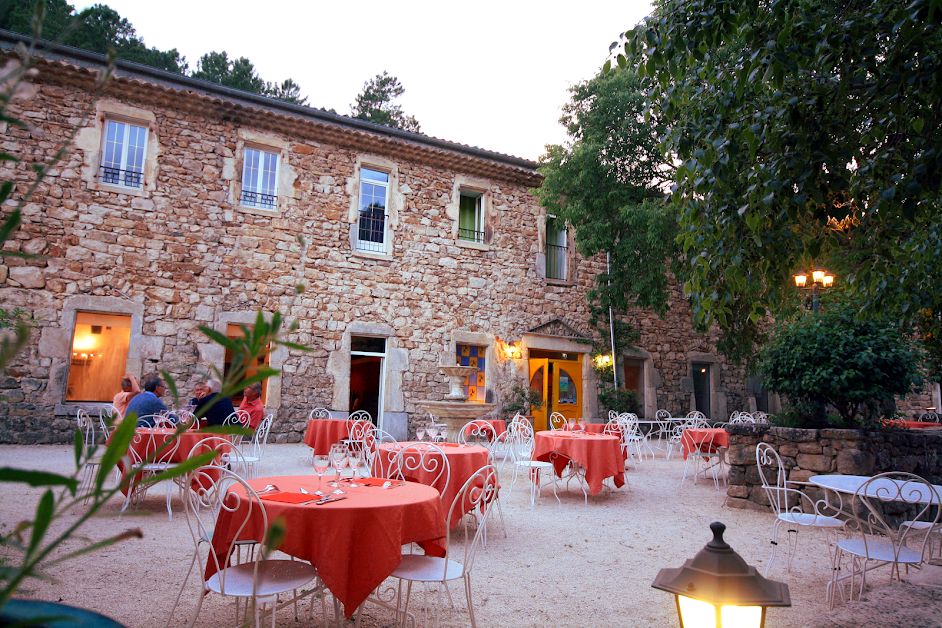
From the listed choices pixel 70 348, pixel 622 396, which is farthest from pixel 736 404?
pixel 70 348

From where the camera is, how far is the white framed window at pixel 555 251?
42.7 feet

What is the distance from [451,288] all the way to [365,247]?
1856 millimetres

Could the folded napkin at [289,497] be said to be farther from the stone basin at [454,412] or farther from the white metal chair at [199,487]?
the stone basin at [454,412]

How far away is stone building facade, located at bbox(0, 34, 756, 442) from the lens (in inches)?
346

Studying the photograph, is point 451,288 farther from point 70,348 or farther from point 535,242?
point 70,348

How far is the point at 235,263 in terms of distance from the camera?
32.4ft

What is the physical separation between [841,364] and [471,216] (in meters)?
7.90

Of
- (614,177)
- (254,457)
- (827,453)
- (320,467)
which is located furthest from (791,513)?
(614,177)

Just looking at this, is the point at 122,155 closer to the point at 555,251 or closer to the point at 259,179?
the point at 259,179

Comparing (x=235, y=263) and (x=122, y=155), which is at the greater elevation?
(x=122, y=155)

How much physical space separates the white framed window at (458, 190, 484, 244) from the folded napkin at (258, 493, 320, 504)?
9411 mm

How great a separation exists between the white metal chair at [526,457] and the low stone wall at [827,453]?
197 centimetres

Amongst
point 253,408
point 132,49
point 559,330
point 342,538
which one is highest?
point 132,49

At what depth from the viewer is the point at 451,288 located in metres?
11.5
